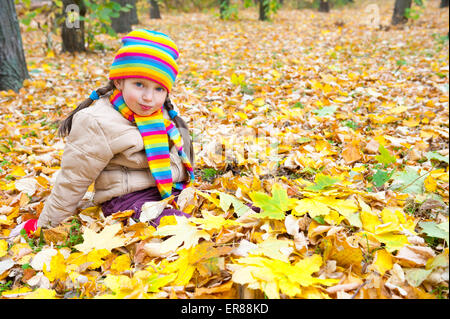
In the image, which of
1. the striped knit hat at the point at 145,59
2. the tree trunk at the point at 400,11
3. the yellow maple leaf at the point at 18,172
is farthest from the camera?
the tree trunk at the point at 400,11

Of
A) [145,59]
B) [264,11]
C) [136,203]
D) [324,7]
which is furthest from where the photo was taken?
[324,7]

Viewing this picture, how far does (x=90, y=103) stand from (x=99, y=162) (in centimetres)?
43

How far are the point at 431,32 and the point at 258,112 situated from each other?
765 centimetres

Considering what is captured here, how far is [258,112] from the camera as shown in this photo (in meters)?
3.65

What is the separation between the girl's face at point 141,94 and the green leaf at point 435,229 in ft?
4.93

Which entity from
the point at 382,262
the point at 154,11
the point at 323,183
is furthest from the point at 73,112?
the point at 154,11

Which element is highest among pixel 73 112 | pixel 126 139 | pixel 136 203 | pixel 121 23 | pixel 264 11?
pixel 264 11

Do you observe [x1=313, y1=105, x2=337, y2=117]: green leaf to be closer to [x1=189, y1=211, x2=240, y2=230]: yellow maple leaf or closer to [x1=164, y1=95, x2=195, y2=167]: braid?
[x1=164, y1=95, x2=195, y2=167]: braid

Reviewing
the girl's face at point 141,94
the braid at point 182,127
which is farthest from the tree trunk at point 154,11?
the girl's face at point 141,94

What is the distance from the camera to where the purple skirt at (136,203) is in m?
1.85

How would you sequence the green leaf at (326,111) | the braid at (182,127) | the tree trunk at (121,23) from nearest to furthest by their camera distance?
the braid at (182,127) → the green leaf at (326,111) → the tree trunk at (121,23)

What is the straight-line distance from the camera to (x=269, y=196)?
5.53 feet

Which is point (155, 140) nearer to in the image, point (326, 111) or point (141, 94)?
point (141, 94)

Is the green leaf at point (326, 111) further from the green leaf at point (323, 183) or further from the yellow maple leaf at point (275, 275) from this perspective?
the yellow maple leaf at point (275, 275)
